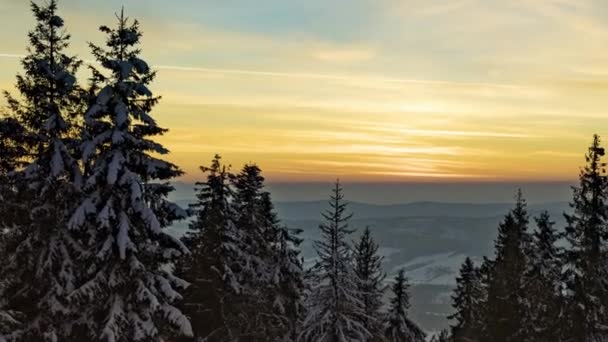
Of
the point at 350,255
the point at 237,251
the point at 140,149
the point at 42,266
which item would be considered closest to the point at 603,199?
the point at 350,255

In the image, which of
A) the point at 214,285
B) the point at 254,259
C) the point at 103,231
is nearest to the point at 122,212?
the point at 103,231

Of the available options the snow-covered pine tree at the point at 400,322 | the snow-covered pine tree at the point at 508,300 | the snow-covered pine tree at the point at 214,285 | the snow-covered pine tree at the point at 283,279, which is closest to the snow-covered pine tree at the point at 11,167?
the snow-covered pine tree at the point at 214,285

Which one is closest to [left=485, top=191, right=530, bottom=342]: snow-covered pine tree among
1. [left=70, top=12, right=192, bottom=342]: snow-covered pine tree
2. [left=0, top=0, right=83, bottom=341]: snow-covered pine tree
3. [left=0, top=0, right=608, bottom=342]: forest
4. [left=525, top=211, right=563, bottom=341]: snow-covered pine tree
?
[left=525, top=211, right=563, bottom=341]: snow-covered pine tree

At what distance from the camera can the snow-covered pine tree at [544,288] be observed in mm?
32656

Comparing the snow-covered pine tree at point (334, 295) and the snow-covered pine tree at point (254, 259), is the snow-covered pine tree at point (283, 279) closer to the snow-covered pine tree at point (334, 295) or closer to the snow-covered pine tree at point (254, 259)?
the snow-covered pine tree at point (254, 259)

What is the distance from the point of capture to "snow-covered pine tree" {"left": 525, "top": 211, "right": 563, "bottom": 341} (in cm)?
3266

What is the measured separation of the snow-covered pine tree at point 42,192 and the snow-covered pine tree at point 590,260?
84.7ft

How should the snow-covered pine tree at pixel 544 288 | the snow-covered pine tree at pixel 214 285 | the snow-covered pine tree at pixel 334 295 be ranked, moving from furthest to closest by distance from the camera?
the snow-covered pine tree at pixel 544 288 → the snow-covered pine tree at pixel 214 285 → the snow-covered pine tree at pixel 334 295

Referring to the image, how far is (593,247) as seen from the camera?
33812 mm

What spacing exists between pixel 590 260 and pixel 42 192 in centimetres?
2763

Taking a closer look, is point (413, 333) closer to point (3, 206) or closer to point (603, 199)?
point (603, 199)

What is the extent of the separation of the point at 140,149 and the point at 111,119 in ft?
4.47

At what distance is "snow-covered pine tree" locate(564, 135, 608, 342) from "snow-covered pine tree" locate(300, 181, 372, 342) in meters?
14.3

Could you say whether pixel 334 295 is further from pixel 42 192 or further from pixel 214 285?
pixel 42 192
